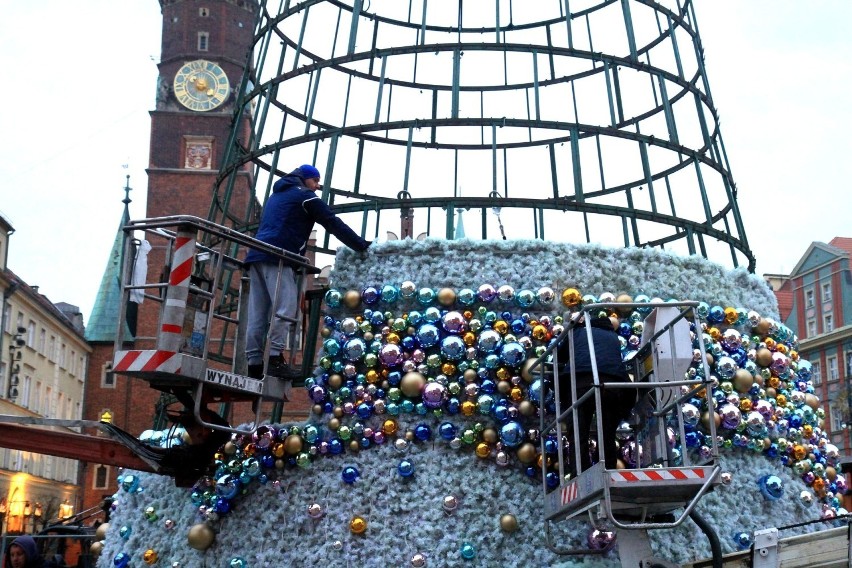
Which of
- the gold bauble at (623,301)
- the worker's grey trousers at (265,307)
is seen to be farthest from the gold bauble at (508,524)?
the worker's grey trousers at (265,307)

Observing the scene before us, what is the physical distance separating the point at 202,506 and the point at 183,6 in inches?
2412

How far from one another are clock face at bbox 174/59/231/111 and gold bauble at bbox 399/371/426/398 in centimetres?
5615

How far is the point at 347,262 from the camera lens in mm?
9367

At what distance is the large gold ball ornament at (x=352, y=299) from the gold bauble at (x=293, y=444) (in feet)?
4.11

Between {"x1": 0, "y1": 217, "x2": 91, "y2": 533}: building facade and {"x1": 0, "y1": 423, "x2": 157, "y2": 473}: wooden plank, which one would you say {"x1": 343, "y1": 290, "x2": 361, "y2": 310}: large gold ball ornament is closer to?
{"x1": 0, "y1": 423, "x2": 157, "y2": 473}: wooden plank

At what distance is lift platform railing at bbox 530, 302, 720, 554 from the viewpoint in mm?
6773

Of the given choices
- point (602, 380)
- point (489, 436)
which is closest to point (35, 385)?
point (489, 436)

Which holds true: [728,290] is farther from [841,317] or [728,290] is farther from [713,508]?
[841,317]

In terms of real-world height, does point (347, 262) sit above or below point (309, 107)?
below

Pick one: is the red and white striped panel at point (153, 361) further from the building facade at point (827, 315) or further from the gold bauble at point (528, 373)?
the building facade at point (827, 315)

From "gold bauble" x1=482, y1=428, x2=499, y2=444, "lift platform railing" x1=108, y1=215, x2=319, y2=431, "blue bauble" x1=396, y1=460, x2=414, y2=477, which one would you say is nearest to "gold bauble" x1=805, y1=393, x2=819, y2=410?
"gold bauble" x1=482, y1=428, x2=499, y2=444

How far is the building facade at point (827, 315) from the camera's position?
51406mm

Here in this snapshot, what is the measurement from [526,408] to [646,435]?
116 cm

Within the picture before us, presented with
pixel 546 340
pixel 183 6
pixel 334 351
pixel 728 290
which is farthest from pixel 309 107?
pixel 183 6
